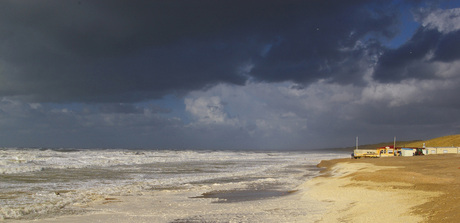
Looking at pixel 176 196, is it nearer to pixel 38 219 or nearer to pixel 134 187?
pixel 134 187

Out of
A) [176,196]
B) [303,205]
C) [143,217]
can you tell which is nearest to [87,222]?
[143,217]

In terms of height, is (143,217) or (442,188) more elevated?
(442,188)

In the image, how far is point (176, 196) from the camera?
1680cm

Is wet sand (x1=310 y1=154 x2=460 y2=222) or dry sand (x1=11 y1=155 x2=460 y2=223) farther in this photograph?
dry sand (x1=11 y1=155 x2=460 y2=223)

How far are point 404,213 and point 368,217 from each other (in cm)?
102

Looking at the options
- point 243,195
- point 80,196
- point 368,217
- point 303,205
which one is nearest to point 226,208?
point 303,205

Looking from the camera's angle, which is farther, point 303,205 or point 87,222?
point 303,205

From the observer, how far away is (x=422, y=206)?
10.4m

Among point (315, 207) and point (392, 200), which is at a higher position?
point (392, 200)

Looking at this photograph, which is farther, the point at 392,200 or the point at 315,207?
the point at 315,207

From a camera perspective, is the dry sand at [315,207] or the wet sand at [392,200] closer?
the wet sand at [392,200]

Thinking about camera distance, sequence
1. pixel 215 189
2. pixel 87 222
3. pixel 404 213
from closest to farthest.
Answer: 1. pixel 404 213
2. pixel 87 222
3. pixel 215 189

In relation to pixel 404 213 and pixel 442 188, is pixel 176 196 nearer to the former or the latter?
pixel 404 213

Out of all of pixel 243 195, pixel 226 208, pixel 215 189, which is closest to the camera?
pixel 226 208
